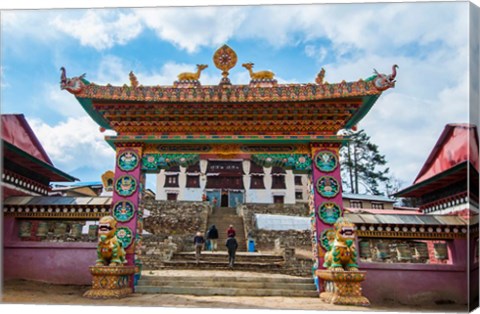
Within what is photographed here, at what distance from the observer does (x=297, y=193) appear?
118 ft

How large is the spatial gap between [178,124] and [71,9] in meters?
2.90

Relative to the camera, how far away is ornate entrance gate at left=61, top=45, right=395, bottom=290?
7.93 metres

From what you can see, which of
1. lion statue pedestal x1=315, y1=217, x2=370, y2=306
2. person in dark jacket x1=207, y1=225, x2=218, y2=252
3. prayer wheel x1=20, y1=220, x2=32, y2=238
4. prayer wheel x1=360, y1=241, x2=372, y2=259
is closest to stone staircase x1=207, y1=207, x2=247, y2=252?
person in dark jacket x1=207, y1=225, x2=218, y2=252

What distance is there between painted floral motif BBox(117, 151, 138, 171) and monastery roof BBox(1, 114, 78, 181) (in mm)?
2239

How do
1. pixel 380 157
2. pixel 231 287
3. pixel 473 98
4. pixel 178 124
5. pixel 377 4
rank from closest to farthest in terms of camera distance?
pixel 473 98 → pixel 377 4 → pixel 231 287 → pixel 178 124 → pixel 380 157

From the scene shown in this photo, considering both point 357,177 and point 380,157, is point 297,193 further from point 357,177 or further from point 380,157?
point 380,157

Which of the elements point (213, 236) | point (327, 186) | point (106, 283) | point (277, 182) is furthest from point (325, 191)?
point (277, 182)

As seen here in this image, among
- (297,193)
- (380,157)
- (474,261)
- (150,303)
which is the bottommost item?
(150,303)

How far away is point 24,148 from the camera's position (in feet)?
31.2

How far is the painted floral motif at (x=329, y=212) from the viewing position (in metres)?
7.82

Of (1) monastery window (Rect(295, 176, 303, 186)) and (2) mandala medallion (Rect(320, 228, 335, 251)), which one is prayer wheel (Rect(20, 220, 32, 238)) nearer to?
(2) mandala medallion (Rect(320, 228, 335, 251))

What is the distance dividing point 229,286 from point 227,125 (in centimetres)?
323

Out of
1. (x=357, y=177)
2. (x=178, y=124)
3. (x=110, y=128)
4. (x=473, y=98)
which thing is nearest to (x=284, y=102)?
(x=178, y=124)

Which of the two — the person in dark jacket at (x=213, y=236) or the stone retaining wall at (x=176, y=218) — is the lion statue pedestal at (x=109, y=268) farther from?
the stone retaining wall at (x=176, y=218)
